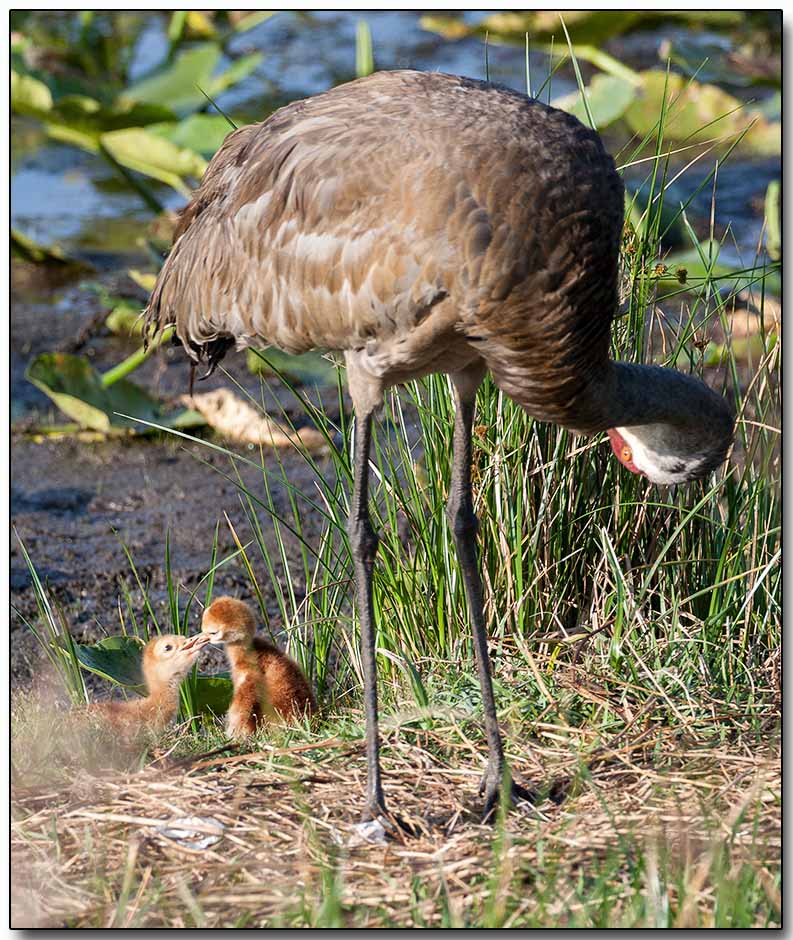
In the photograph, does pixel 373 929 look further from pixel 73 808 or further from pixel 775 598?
pixel 775 598

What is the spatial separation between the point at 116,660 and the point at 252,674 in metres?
0.51

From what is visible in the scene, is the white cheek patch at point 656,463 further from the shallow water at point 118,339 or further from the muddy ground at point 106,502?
the muddy ground at point 106,502

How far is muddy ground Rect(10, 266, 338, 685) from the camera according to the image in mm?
5691

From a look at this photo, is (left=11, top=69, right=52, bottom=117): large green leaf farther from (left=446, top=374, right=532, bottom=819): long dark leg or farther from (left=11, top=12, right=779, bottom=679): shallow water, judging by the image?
(left=446, top=374, right=532, bottom=819): long dark leg

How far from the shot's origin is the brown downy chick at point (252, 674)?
14.2 ft

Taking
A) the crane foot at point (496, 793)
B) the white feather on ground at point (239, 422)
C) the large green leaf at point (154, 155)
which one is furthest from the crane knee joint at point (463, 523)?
the large green leaf at point (154, 155)

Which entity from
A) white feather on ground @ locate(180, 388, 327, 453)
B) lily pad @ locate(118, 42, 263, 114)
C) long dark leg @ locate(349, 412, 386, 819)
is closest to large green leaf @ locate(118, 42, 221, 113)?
lily pad @ locate(118, 42, 263, 114)

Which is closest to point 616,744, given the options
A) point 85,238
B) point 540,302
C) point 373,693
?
point 373,693

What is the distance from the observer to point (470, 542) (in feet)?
13.3

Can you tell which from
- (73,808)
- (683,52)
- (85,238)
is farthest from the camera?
(85,238)

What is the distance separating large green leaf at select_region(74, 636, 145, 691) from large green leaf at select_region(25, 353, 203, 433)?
7.30ft

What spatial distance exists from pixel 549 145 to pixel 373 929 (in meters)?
1.84

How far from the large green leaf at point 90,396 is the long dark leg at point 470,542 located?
9.91ft

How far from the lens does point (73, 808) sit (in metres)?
3.81
